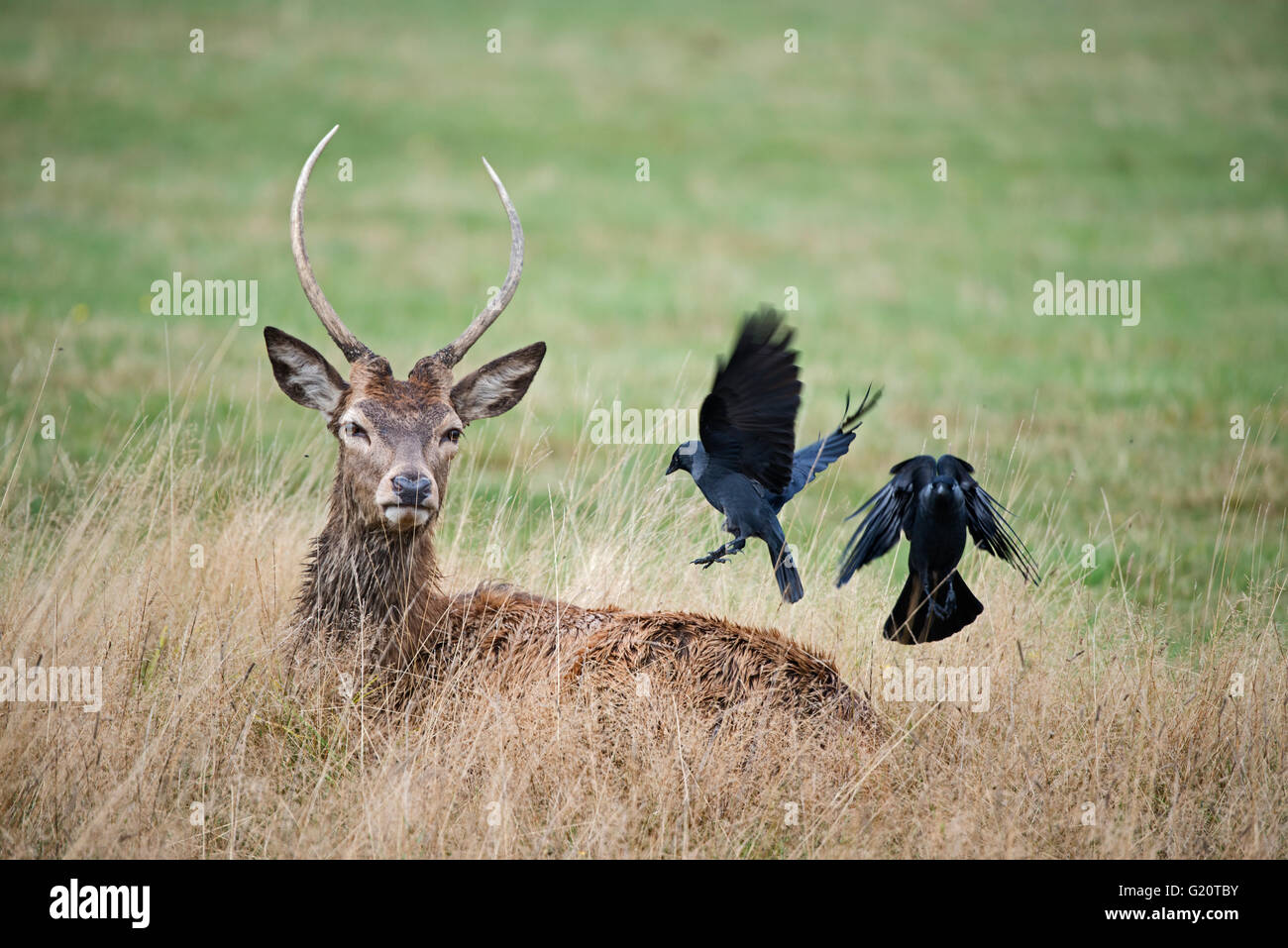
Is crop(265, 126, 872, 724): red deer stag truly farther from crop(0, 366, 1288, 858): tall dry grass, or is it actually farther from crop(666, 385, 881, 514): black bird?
crop(666, 385, 881, 514): black bird

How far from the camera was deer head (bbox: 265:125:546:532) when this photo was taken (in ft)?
18.8

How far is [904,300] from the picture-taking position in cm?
2234

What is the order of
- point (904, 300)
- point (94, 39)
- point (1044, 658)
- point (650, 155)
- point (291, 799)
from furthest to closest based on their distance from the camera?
point (94, 39)
point (650, 155)
point (904, 300)
point (1044, 658)
point (291, 799)

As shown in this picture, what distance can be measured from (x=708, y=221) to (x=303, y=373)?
73.3 feet

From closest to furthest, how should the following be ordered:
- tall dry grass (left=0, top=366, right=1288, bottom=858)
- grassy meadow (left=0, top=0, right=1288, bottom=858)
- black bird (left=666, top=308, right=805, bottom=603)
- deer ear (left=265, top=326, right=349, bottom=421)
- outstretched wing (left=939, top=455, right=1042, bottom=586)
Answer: tall dry grass (left=0, top=366, right=1288, bottom=858) < grassy meadow (left=0, top=0, right=1288, bottom=858) < black bird (left=666, top=308, right=805, bottom=603) < outstretched wing (left=939, top=455, right=1042, bottom=586) < deer ear (left=265, top=326, right=349, bottom=421)

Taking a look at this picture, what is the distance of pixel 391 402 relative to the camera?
19.5 feet

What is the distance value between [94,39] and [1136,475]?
31.7m

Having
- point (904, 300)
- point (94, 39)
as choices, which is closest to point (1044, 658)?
point (904, 300)

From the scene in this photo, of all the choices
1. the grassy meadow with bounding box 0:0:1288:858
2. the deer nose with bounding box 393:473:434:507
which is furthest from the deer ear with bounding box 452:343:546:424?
the grassy meadow with bounding box 0:0:1288:858

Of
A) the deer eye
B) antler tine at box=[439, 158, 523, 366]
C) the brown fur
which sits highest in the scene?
antler tine at box=[439, 158, 523, 366]

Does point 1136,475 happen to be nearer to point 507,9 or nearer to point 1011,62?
point 1011,62

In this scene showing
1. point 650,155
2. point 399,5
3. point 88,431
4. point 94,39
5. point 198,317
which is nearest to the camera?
point 88,431

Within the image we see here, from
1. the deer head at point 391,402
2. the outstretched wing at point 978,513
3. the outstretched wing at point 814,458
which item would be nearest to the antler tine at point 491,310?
the deer head at point 391,402

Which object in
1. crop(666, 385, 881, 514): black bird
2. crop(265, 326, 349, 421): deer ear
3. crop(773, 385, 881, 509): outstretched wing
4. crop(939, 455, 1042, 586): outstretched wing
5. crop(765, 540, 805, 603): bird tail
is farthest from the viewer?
crop(773, 385, 881, 509): outstretched wing
